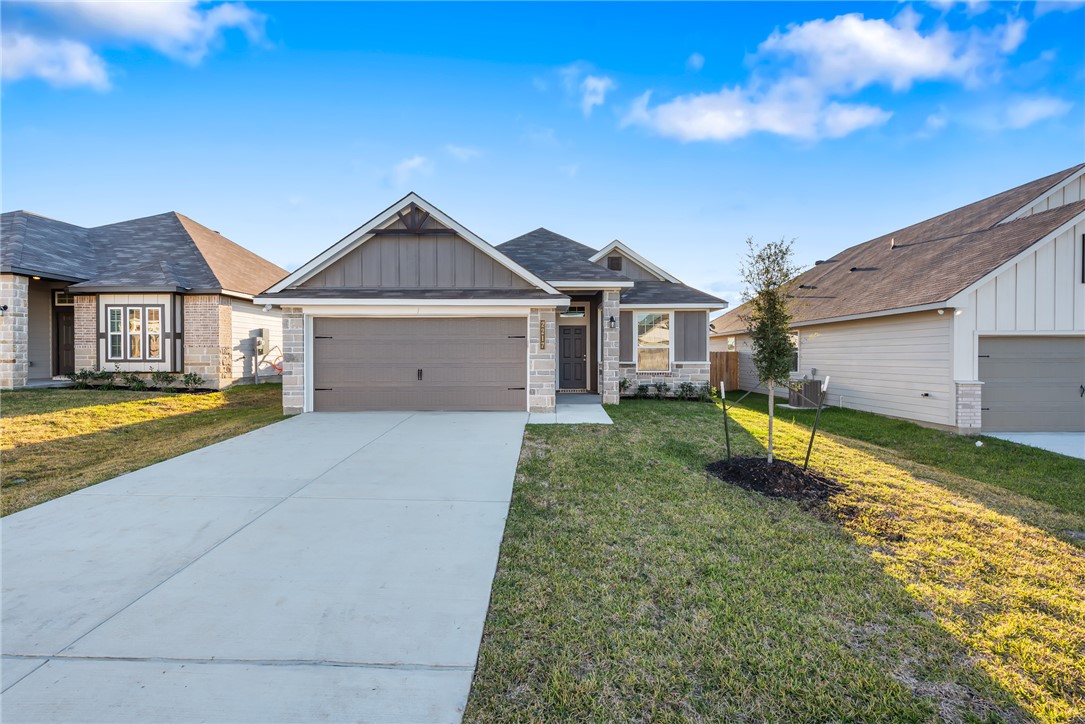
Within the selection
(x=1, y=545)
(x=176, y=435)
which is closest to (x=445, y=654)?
(x=1, y=545)

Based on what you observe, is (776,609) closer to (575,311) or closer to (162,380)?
(575,311)

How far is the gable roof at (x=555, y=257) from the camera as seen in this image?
1238 centimetres

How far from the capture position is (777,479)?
5.65 m

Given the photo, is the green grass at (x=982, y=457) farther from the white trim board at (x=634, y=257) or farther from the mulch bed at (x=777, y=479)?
the white trim board at (x=634, y=257)

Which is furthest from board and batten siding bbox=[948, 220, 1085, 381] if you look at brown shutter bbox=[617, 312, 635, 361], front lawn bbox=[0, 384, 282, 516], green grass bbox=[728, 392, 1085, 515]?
front lawn bbox=[0, 384, 282, 516]

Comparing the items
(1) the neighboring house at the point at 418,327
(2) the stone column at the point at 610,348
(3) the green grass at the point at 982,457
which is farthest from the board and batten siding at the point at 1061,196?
(1) the neighboring house at the point at 418,327

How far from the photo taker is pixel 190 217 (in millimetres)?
18953

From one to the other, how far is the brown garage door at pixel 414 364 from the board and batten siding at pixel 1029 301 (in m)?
9.52

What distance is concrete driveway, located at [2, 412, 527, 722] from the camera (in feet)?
7.39

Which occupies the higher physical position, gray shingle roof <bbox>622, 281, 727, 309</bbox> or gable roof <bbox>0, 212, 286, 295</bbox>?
gable roof <bbox>0, 212, 286, 295</bbox>

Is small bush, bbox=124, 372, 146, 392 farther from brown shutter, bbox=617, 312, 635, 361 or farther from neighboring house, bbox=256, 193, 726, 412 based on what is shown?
brown shutter, bbox=617, 312, 635, 361

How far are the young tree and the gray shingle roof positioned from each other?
8042 millimetres

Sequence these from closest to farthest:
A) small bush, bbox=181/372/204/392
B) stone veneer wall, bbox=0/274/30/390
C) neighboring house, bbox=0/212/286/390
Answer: stone veneer wall, bbox=0/274/30/390
neighboring house, bbox=0/212/286/390
small bush, bbox=181/372/204/392

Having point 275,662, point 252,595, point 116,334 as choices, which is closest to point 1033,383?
point 275,662
